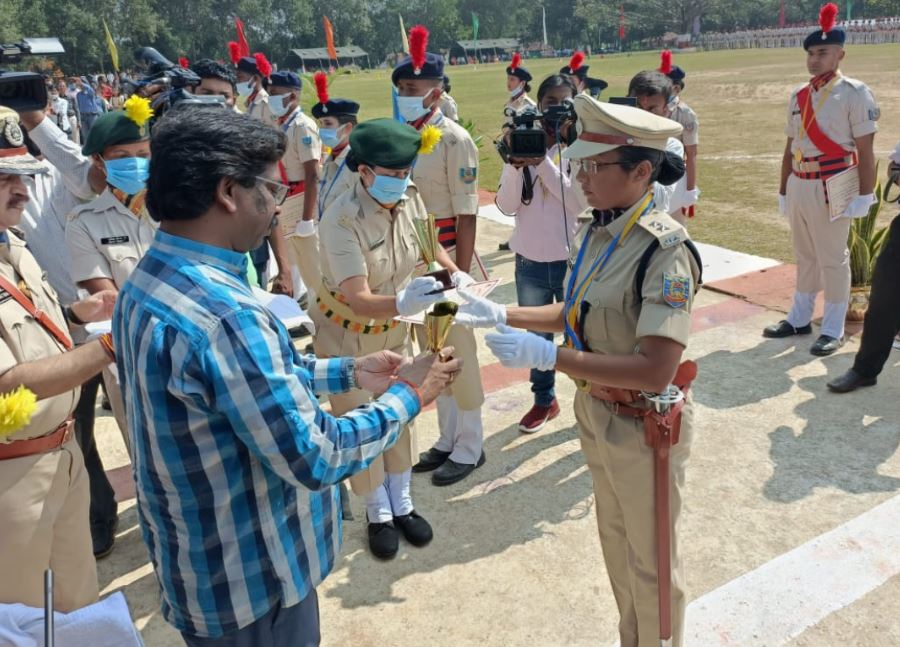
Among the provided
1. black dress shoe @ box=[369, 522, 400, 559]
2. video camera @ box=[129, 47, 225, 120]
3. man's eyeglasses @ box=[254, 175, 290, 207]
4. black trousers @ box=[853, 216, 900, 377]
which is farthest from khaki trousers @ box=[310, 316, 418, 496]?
black trousers @ box=[853, 216, 900, 377]

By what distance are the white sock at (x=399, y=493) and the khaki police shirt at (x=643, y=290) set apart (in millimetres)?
1781

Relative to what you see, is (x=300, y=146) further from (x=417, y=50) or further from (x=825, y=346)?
(x=825, y=346)

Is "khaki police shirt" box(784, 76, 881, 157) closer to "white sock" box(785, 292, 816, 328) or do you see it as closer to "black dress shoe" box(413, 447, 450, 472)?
"white sock" box(785, 292, 816, 328)

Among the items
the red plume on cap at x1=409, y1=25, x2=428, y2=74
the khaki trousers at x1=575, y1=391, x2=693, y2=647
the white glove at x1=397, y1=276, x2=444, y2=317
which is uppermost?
the red plume on cap at x1=409, y1=25, x2=428, y2=74

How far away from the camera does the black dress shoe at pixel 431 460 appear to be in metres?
4.65

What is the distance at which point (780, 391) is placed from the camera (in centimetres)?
520

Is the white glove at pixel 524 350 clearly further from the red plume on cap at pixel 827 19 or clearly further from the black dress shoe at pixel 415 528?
the red plume on cap at pixel 827 19

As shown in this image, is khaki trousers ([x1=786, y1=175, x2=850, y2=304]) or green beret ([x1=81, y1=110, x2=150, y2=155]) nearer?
green beret ([x1=81, y1=110, x2=150, y2=155])

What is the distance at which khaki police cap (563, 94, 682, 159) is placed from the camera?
7.79ft

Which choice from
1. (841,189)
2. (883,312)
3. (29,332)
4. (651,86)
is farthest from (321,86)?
(883,312)

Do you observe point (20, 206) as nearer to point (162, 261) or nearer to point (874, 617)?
point (162, 261)

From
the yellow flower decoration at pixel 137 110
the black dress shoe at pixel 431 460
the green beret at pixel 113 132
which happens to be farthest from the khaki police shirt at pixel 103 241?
the black dress shoe at pixel 431 460

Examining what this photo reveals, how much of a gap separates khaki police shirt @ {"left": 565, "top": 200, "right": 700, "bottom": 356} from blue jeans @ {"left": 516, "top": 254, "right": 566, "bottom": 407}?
220cm

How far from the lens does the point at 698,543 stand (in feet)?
12.0
